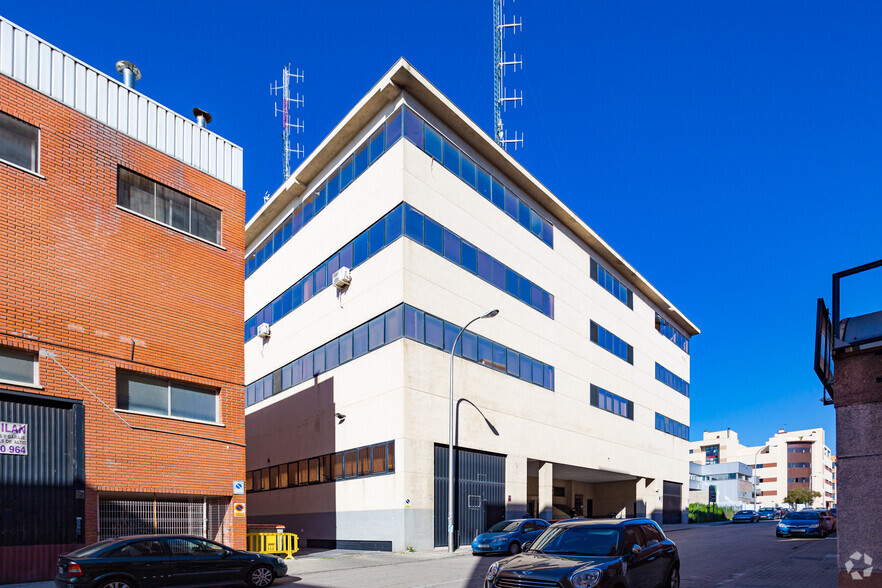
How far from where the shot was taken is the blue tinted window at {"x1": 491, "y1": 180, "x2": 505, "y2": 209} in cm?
3192

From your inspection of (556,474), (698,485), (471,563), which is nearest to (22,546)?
(471,563)

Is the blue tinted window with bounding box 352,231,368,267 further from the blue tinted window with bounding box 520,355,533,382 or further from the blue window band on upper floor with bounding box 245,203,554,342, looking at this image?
the blue tinted window with bounding box 520,355,533,382

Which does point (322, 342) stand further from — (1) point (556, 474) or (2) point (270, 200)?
(1) point (556, 474)

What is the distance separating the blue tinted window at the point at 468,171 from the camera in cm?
3000

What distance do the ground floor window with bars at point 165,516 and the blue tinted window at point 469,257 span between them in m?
14.4

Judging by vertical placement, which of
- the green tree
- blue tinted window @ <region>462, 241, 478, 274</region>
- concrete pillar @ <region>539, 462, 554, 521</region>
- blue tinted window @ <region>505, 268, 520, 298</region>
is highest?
blue tinted window @ <region>462, 241, 478, 274</region>

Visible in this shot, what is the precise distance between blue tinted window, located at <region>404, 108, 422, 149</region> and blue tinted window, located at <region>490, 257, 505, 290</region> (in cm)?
657

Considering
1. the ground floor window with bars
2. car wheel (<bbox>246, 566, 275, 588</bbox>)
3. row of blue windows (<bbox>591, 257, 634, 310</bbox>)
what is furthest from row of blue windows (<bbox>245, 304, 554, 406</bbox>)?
car wheel (<bbox>246, 566, 275, 588</bbox>)

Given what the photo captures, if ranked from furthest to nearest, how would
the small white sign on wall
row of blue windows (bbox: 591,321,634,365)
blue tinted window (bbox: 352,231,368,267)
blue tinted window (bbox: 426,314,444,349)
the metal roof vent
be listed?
row of blue windows (bbox: 591,321,634,365), blue tinted window (bbox: 352,231,368,267), blue tinted window (bbox: 426,314,444,349), the metal roof vent, the small white sign on wall

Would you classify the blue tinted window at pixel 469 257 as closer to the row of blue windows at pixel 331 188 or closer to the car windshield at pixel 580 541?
the row of blue windows at pixel 331 188

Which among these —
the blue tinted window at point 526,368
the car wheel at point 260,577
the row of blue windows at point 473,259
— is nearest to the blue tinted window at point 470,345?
the row of blue windows at point 473,259

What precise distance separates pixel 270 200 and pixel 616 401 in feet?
78.4

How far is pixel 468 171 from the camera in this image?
30.3m

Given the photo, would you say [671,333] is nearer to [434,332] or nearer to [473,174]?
[473,174]
